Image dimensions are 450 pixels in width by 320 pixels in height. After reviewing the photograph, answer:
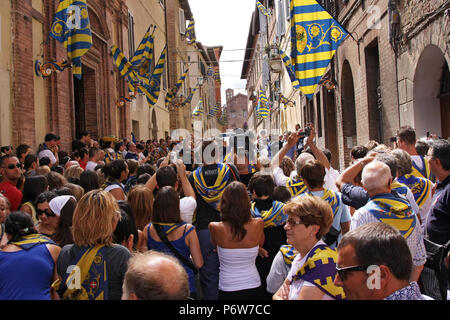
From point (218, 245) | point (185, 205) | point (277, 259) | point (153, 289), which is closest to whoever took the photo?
point (153, 289)

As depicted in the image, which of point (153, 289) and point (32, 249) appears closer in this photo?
point (153, 289)

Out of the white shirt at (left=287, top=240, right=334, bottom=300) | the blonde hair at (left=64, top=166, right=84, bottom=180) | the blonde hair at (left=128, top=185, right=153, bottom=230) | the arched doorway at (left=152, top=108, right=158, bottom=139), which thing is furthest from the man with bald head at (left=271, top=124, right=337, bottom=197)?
the arched doorway at (left=152, top=108, right=158, bottom=139)

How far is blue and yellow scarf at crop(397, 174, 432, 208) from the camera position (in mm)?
4012

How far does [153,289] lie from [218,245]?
1978 millimetres

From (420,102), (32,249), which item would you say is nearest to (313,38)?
(420,102)

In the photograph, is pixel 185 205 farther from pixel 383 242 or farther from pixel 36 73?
pixel 36 73

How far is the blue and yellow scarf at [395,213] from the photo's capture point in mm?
2990

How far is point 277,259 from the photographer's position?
309cm

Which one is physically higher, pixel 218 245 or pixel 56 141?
pixel 56 141

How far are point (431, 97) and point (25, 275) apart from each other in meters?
8.72

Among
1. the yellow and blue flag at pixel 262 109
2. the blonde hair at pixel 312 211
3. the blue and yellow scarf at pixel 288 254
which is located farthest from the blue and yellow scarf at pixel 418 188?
the yellow and blue flag at pixel 262 109

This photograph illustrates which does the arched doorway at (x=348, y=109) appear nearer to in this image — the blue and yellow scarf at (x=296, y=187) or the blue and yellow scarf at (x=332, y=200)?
the blue and yellow scarf at (x=296, y=187)

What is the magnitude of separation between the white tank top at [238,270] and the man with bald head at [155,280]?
184cm
